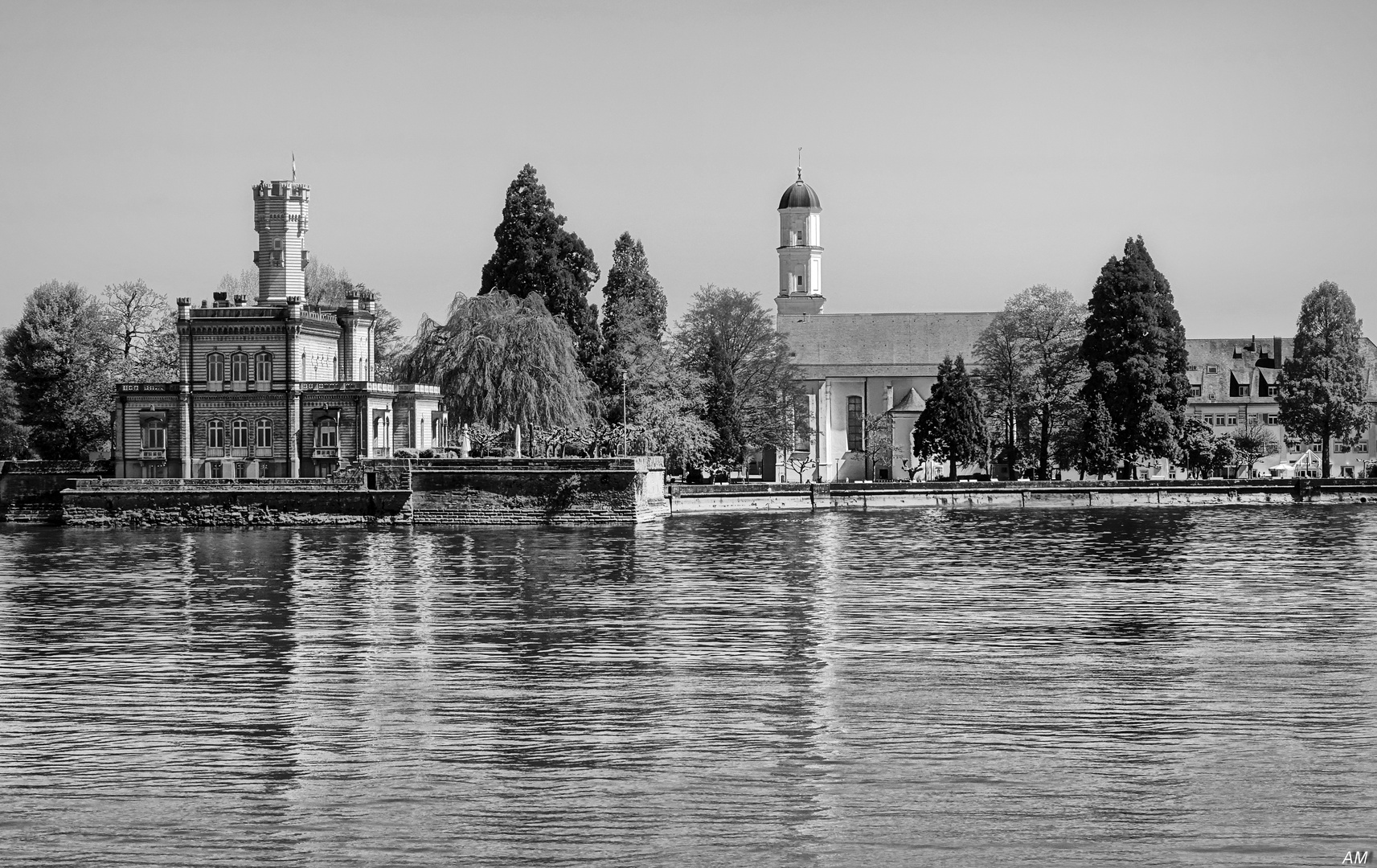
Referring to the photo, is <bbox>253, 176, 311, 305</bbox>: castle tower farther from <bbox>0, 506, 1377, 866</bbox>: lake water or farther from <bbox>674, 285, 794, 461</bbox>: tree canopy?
<bbox>0, 506, 1377, 866</bbox>: lake water

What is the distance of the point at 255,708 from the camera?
2708 cm

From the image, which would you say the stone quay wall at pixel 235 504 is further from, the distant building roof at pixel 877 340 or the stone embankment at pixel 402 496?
the distant building roof at pixel 877 340

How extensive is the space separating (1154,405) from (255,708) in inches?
3061

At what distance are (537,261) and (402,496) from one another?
1944 cm

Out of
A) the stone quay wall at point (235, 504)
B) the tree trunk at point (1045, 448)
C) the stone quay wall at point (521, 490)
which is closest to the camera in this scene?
the stone quay wall at point (521, 490)

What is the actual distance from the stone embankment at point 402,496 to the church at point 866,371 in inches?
1897

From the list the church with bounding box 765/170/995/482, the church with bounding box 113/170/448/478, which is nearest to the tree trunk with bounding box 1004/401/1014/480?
the church with bounding box 765/170/995/482

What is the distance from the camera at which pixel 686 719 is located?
26047 mm

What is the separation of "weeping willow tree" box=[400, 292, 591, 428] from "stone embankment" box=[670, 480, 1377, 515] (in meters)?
14.9

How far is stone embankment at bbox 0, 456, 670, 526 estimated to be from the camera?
249ft

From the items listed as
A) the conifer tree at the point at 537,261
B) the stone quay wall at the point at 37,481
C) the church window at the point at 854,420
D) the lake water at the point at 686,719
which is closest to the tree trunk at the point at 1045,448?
the church window at the point at 854,420

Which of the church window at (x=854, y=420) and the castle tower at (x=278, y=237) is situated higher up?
the castle tower at (x=278, y=237)

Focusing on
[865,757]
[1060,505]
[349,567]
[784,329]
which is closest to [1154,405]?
[1060,505]

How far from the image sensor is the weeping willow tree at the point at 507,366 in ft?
269
